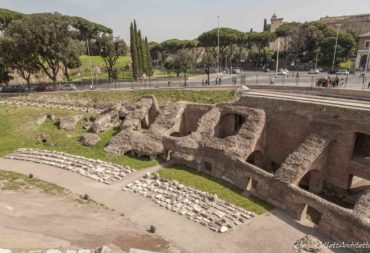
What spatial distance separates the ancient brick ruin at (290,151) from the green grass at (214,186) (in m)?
0.54

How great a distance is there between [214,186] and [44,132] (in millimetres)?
19910

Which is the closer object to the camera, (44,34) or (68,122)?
(68,122)

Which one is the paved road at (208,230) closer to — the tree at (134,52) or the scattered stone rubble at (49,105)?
the scattered stone rubble at (49,105)

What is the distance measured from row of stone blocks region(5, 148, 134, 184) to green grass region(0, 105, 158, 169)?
0.88 metres

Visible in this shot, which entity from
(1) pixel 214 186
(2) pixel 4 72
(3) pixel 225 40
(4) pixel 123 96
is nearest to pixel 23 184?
(1) pixel 214 186

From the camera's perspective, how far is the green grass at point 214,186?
17656 millimetres

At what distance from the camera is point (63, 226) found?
15.4m

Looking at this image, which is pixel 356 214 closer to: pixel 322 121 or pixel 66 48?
pixel 322 121

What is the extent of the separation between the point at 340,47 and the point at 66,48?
54813 millimetres

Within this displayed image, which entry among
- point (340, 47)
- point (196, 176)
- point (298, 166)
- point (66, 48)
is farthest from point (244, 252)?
point (340, 47)

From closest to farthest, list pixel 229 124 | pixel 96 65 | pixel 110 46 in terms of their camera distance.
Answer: pixel 229 124 < pixel 110 46 < pixel 96 65

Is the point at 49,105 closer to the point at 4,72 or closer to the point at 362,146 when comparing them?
the point at 4,72

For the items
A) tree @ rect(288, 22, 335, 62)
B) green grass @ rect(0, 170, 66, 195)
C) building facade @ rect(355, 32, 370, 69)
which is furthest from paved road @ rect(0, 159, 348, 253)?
tree @ rect(288, 22, 335, 62)

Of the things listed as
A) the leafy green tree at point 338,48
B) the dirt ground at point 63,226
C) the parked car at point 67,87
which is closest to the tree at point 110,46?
the parked car at point 67,87
